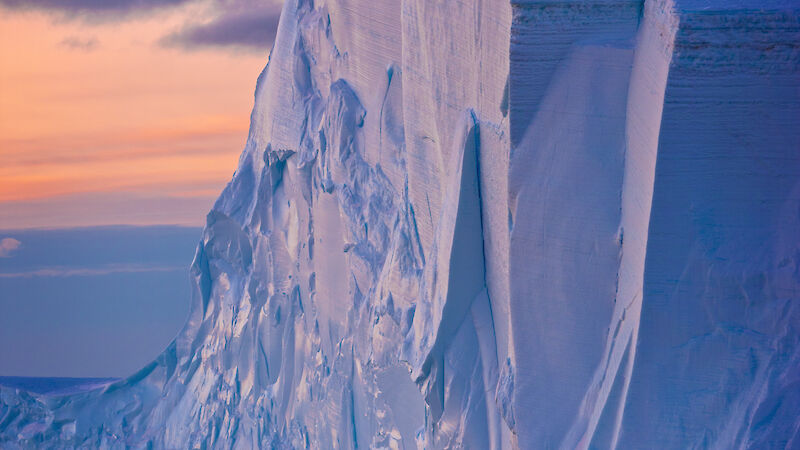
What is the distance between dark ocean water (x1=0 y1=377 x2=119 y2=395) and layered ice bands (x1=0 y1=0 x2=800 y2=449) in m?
3.98

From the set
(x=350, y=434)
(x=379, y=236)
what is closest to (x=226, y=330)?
(x=350, y=434)

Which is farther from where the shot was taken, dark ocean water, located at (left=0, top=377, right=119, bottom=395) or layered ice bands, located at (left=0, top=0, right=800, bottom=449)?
dark ocean water, located at (left=0, top=377, right=119, bottom=395)

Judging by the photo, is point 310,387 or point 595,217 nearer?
point 595,217

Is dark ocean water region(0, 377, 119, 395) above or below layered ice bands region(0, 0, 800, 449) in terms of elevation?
below

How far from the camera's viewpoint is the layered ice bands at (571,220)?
13.8ft

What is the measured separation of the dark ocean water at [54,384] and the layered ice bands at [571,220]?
3983 mm

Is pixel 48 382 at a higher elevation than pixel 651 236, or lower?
lower

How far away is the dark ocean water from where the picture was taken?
33.1 ft

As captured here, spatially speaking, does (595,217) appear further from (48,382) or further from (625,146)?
(48,382)

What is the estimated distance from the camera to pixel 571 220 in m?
4.61

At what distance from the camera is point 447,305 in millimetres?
5398

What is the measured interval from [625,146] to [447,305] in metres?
1.35

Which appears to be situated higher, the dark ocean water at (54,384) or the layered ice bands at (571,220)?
the layered ice bands at (571,220)

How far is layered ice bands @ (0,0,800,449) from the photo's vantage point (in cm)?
421
